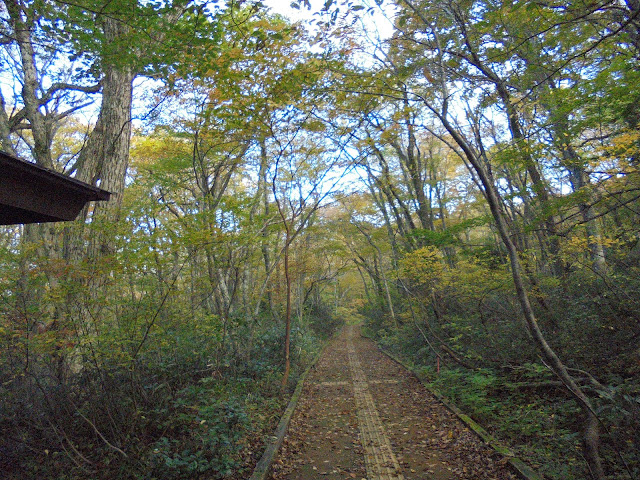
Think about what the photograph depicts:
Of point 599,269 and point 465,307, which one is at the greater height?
point 599,269

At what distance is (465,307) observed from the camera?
11367 mm

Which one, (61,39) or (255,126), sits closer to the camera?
(61,39)

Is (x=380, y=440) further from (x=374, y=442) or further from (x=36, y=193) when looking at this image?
(x=36, y=193)

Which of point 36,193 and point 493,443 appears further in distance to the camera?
point 493,443

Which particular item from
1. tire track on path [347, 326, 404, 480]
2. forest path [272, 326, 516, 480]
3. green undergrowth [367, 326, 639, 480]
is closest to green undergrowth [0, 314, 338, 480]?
forest path [272, 326, 516, 480]

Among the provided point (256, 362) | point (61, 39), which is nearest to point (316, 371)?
point (256, 362)

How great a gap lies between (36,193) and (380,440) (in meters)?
5.54

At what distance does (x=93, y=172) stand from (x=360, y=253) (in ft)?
58.2

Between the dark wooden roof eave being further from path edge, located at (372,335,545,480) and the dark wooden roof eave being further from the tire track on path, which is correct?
path edge, located at (372,335,545,480)

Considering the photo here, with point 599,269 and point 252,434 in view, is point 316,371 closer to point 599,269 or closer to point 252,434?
point 252,434

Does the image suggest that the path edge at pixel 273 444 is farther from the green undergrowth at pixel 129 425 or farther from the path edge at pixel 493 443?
the path edge at pixel 493 443

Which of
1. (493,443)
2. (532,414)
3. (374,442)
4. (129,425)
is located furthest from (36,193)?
(532,414)

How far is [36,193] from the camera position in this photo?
3.03m

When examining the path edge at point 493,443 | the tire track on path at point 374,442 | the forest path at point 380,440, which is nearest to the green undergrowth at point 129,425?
the forest path at point 380,440
